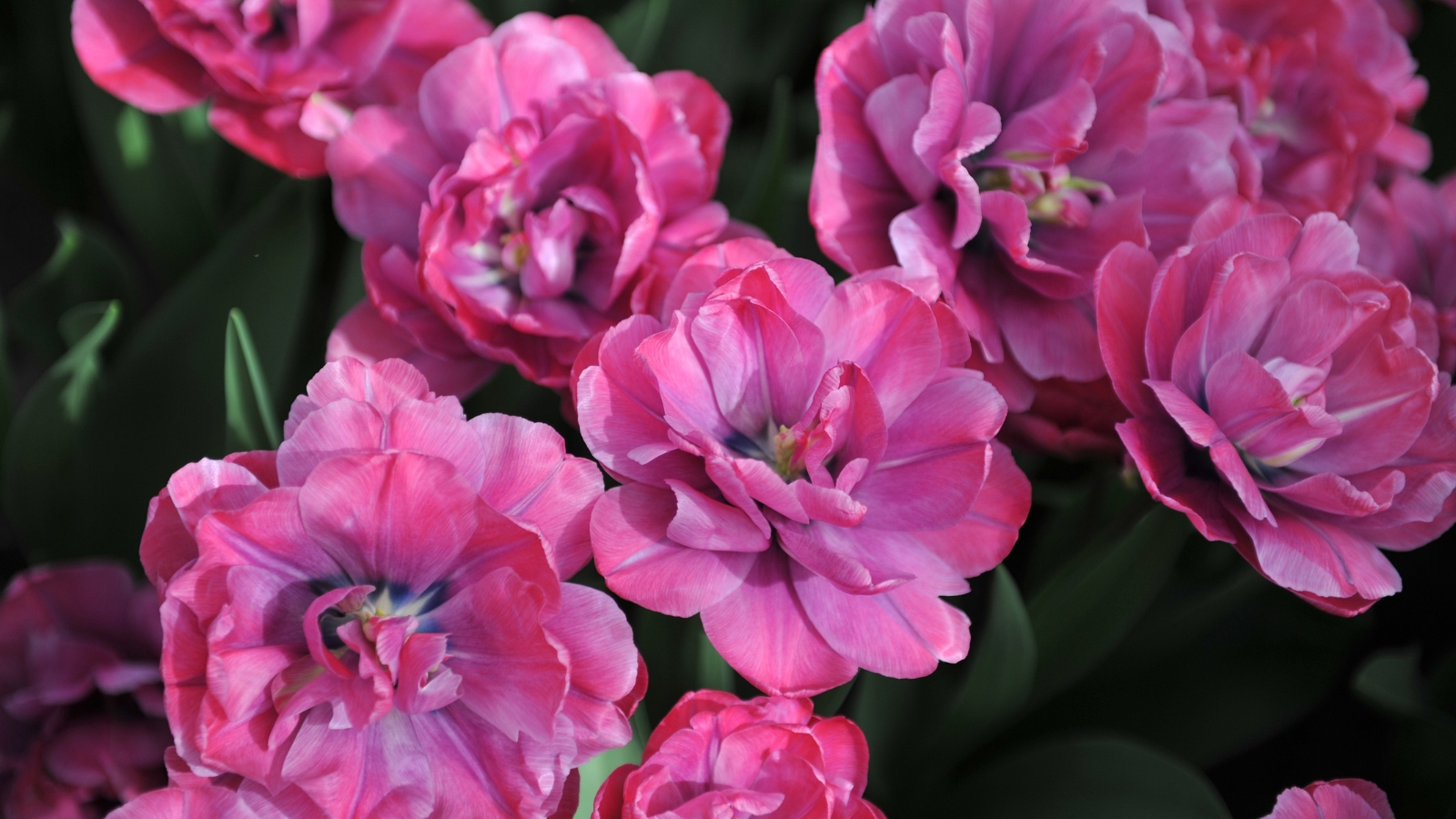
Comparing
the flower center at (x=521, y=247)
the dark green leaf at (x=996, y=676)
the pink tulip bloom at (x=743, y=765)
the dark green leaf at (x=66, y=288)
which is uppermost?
the flower center at (x=521, y=247)

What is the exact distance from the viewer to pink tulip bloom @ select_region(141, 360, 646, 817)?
452 millimetres

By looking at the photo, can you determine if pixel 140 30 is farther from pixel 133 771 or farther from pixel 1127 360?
pixel 1127 360

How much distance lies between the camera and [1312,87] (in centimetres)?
79

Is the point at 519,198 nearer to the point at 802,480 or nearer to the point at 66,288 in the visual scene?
the point at 802,480

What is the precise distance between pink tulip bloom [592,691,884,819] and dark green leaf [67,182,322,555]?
0.44 meters

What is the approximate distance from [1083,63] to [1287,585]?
30 cm

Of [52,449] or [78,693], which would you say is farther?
[52,449]

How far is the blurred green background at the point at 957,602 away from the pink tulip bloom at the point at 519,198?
104mm

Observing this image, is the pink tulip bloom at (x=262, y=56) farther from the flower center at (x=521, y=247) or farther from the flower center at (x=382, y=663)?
the flower center at (x=382, y=663)

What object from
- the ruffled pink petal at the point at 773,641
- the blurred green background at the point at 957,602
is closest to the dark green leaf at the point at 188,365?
the blurred green background at the point at 957,602

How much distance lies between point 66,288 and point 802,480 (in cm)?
71

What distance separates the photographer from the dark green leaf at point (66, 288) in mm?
890

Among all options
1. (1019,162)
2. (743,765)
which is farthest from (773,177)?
(743,765)

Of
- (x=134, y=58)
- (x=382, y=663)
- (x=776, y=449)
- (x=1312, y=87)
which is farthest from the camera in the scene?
(x=1312, y=87)
